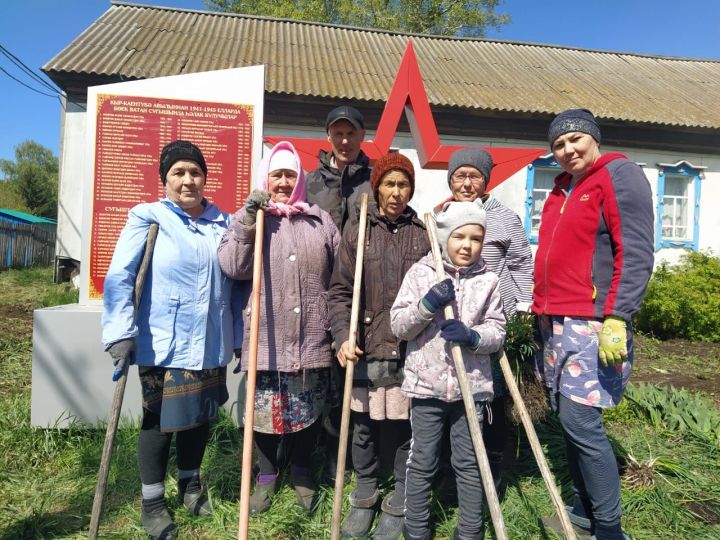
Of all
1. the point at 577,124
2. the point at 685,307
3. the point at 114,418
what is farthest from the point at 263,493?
the point at 685,307

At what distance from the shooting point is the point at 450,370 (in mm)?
1977

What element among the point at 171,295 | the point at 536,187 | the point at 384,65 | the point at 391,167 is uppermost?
the point at 384,65

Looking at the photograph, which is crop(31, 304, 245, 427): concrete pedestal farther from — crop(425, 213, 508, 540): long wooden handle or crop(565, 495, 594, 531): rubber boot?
crop(565, 495, 594, 531): rubber boot

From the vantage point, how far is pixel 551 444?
119 inches

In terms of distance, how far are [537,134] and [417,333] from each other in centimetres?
780

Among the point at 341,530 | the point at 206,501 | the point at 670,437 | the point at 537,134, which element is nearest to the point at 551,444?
the point at 670,437

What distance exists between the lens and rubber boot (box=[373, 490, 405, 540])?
217cm

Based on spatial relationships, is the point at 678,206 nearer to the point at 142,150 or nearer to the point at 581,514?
the point at 581,514

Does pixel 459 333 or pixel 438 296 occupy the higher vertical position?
pixel 438 296

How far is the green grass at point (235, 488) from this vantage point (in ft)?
7.49

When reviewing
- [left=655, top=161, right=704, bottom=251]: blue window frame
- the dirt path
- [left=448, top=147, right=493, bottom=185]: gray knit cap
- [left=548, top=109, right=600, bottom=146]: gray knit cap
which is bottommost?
the dirt path

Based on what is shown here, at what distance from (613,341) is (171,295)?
1.92 meters

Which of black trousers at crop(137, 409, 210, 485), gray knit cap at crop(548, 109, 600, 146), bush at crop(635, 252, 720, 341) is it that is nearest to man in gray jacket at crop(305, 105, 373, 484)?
black trousers at crop(137, 409, 210, 485)

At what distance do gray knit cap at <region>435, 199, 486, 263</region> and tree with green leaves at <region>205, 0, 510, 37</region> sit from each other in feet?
57.6
